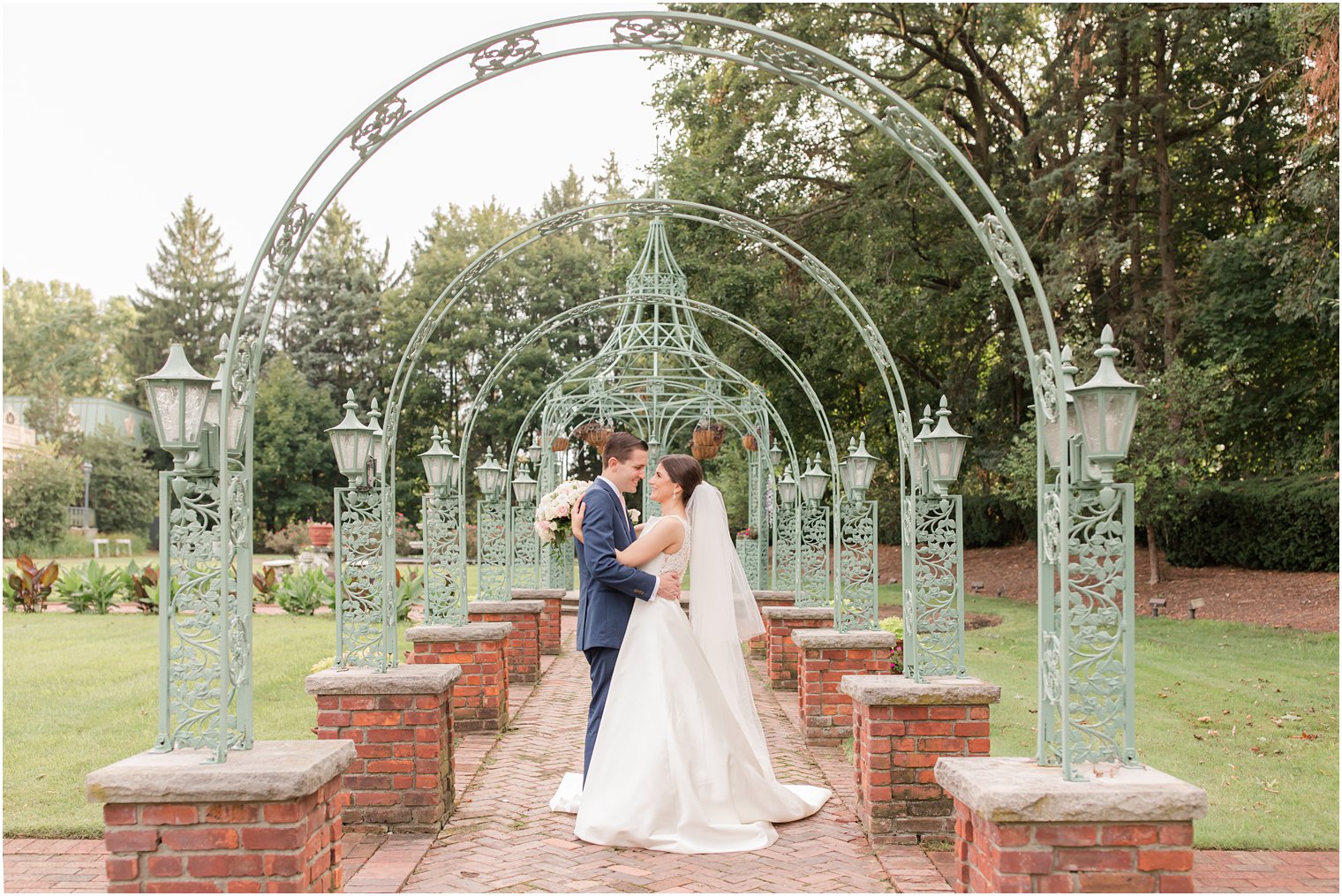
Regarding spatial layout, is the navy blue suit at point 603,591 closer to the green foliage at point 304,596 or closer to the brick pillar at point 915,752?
the brick pillar at point 915,752

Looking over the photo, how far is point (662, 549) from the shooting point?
6.03m

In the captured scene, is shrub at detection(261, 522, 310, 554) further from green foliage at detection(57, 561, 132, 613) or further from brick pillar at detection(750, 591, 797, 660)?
brick pillar at detection(750, 591, 797, 660)

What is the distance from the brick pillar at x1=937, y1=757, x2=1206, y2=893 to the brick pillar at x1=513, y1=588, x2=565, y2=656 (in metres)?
10.1

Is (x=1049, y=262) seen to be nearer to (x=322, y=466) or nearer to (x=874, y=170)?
(x=874, y=170)

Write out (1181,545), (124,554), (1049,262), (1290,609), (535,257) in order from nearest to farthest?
(1290,609), (1049,262), (1181,545), (124,554), (535,257)

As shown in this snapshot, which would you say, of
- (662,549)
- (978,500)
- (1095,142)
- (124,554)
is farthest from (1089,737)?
(124,554)

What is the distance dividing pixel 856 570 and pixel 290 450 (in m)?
32.7

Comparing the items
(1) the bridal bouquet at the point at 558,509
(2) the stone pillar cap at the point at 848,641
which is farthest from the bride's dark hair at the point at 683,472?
(1) the bridal bouquet at the point at 558,509

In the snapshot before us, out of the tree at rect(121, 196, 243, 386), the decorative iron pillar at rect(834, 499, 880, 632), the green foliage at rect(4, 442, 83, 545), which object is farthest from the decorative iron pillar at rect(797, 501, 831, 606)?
the tree at rect(121, 196, 243, 386)

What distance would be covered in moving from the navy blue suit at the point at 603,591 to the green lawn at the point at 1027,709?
273cm

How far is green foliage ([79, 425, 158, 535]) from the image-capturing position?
36.8 meters

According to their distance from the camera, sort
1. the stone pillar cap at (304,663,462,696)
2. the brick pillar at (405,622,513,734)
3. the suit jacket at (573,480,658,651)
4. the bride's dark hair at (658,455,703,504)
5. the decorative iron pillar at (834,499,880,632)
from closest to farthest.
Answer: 1. the stone pillar cap at (304,663,462,696)
2. the suit jacket at (573,480,658,651)
3. the bride's dark hair at (658,455,703,504)
4. the brick pillar at (405,622,513,734)
5. the decorative iron pillar at (834,499,880,632)

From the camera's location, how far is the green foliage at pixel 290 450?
37.3 metres

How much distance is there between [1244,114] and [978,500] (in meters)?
10.6
